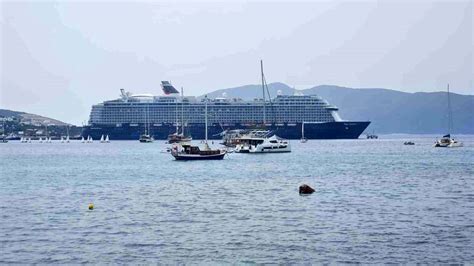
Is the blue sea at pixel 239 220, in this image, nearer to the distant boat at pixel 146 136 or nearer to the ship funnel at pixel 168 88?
the distant boat at pixel 146 136

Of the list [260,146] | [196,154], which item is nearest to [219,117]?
[260,146]

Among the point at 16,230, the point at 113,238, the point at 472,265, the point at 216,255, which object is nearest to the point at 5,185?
the point at 16,230

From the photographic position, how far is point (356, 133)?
154 metres

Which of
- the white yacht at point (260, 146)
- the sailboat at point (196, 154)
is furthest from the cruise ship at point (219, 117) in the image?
the sailboat at point (196, 154)

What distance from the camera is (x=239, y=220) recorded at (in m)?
26.9

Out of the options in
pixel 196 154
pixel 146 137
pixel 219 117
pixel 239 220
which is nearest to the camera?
pixel 239 220

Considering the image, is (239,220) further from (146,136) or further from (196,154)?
(146,136)

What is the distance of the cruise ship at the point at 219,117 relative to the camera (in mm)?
147500

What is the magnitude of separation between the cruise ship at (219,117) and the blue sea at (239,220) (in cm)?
9914

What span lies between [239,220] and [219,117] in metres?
123

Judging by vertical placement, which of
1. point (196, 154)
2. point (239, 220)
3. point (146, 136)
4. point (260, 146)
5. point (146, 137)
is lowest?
point (239, 220)

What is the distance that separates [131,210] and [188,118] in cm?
12058

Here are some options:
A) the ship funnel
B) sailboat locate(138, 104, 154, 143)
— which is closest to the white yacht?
sailboat locate(138, 104, 154, 143)

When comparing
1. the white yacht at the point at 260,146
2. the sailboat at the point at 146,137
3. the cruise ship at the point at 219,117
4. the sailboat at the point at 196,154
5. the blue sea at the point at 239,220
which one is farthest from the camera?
the cruise ship at the point at 219,117
